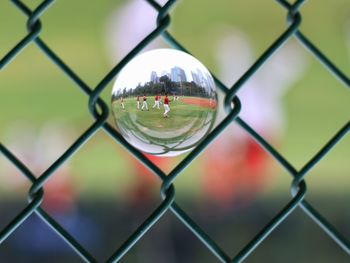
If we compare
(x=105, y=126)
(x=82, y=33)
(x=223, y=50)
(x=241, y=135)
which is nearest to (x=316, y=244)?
(x=241, y=135)

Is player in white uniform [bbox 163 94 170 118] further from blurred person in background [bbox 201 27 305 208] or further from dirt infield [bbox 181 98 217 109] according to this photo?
blurred person in background [bbox 201 27 305 208]

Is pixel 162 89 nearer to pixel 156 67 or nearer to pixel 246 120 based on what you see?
pixel 156 67

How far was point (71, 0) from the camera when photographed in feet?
18.5

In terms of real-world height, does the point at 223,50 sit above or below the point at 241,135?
above

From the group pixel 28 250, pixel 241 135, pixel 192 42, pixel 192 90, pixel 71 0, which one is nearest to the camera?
pixel 192 90

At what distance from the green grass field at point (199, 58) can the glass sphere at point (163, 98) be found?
4.57m

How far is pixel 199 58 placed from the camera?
5172 millimetres

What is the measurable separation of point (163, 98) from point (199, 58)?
4.67 m

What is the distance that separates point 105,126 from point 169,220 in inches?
159

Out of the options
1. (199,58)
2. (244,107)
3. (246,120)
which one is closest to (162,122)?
(244,107)

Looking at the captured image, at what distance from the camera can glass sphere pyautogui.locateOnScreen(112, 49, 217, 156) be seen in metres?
0.53

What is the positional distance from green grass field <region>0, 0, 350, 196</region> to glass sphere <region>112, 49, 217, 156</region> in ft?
15.0

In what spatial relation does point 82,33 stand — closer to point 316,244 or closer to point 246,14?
point 246,14

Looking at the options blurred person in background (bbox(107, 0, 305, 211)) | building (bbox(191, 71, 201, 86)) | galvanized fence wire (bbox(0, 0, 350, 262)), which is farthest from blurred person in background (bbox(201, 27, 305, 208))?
building (bbox(191, 71, 201, 86))
